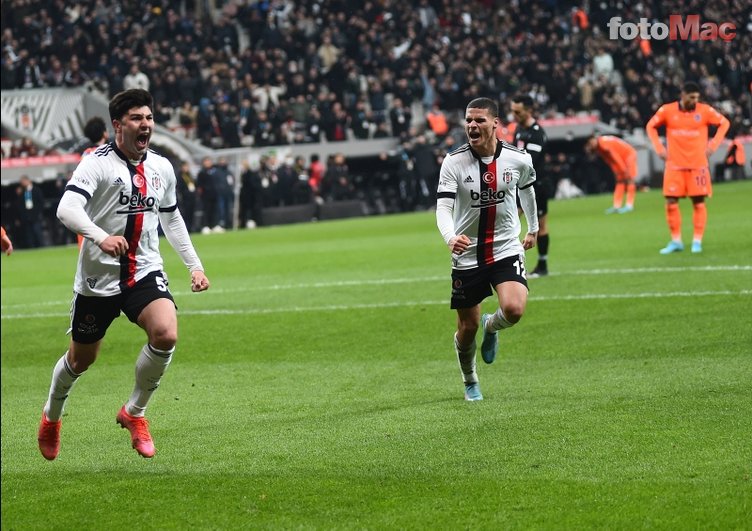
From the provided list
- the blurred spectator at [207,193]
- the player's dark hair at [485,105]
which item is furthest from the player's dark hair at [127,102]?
the blurred spectator at [207,193]

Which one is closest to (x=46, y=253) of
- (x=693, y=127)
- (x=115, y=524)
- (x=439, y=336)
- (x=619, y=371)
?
(x=693, y=127)

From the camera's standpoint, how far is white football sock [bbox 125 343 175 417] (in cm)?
778

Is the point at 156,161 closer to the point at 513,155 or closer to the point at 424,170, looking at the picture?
the point at 513,155

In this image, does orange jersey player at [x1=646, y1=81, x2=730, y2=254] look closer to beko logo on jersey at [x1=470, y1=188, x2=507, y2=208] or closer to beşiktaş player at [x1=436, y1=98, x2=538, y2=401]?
beşiktaş player at [x1=436, y1=98, x2=538, y2=401]

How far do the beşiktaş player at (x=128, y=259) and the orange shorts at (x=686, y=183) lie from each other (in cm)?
1163

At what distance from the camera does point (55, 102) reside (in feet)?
124

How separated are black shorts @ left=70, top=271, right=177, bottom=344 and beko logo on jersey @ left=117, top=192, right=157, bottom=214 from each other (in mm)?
397

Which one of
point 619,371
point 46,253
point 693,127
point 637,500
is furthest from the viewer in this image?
point 46,253

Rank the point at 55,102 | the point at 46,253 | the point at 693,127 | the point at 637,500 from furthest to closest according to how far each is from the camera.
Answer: the point at 55,102 < the point at 46,253 < the point at 693,127 < the point at 637,500

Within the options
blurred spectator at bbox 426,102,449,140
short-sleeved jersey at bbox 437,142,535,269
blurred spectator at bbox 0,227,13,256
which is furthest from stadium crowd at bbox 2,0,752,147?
blurred spectator at bbox 0,227,13,256

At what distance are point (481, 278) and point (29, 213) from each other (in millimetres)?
24984

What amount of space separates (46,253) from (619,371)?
2183 centimetres

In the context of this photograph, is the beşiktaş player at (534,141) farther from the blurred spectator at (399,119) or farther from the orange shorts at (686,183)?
the blurred spectator at (399,119)

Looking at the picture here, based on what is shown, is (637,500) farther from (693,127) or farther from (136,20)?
(136,20)
